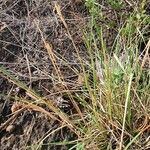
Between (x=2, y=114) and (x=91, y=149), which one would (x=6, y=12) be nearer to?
(x=2, y=114)

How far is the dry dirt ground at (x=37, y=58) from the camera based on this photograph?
1.78 metres

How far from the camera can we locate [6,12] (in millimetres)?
2277

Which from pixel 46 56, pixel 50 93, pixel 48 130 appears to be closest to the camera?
pixel 48 130

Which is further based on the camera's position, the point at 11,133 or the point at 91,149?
the point at 11,133

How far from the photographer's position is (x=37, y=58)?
6.70 feet

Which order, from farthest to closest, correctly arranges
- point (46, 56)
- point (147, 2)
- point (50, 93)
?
point (147, 2) → point (46, 56) → point (50, 93)

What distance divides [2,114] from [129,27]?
74cm

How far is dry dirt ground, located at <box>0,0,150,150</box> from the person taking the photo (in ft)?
5.83

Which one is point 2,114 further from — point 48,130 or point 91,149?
point 91,149

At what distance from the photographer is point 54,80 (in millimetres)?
1922

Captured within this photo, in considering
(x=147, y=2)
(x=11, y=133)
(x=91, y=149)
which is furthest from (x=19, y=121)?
(x=147, y=2)

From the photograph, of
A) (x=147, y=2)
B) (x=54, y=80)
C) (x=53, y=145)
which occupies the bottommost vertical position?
(x=53, y=145)

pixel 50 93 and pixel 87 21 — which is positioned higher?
pixel 87 21

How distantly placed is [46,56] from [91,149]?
0.60 metres
